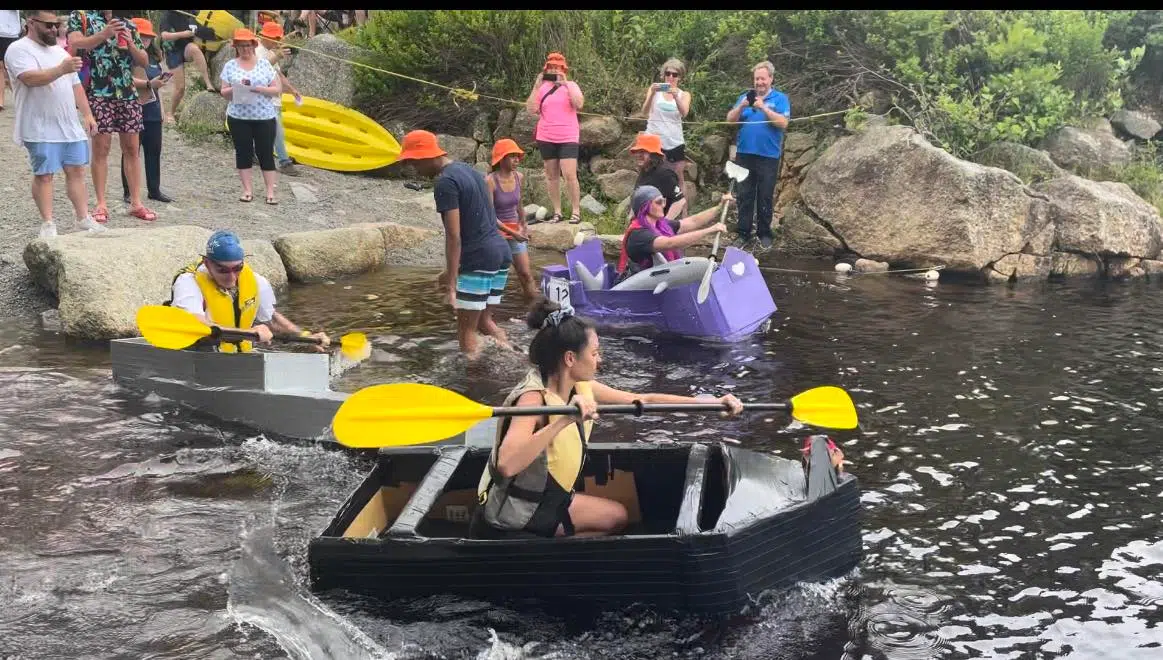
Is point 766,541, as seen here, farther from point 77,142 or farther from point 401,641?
point 77,142

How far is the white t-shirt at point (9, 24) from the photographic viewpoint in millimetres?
11039

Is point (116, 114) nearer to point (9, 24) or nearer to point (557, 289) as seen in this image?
point (9, 24)

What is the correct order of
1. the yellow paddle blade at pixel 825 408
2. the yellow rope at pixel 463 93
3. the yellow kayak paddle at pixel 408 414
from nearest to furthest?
the yellow kayak paddle at pixel 408 414
the yellow paddle blade at pixel 825 408
the yellow rope at pixel 463 93

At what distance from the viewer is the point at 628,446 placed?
5.09 metres

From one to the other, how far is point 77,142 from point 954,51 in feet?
30.9

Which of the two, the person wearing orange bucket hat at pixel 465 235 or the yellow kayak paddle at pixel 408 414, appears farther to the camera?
the person wearing orange bucket hat at pixel 465 235

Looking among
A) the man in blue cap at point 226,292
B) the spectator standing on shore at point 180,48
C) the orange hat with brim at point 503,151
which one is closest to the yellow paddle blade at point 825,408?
the man in blue cap at point 226,292

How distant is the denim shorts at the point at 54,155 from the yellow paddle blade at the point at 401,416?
5240 millimetres

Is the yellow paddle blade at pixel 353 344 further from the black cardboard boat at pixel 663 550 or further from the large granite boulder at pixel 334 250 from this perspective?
the large granite boulder at pixel 334 250

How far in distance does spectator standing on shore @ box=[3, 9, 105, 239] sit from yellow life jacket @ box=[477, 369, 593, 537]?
18.5ft

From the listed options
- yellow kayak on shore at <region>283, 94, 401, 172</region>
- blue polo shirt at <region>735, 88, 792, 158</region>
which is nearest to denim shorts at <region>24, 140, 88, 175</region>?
yellow kayak on shore at <region>283, 94, 401, 172</region>

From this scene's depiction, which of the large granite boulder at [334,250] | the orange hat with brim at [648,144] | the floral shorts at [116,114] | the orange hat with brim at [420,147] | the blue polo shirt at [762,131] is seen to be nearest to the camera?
the orange hat with brim at [420,147]

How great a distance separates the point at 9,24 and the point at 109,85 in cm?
231

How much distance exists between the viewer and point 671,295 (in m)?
8.54
